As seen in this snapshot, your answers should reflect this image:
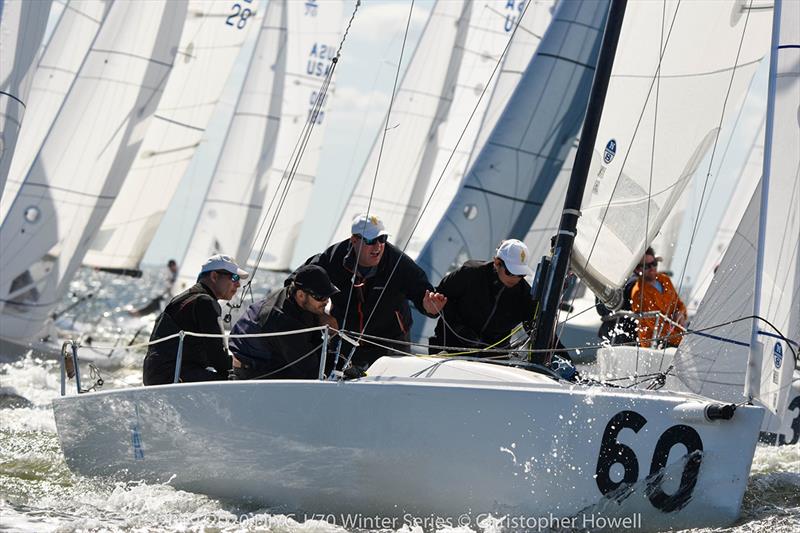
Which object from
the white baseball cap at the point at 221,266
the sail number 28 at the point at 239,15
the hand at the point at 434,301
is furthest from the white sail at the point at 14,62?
the sail number 28 at the point at 239,15

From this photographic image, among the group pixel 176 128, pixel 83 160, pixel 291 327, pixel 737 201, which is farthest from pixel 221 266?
pixel 737 201

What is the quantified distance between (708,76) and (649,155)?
1.83 ft

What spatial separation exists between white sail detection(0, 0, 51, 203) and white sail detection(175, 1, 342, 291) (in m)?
11.6

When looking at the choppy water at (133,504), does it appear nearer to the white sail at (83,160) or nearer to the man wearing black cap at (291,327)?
the man wearing black cap at (291,327)

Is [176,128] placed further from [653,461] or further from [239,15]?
[653,461]

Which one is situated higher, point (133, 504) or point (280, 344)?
point (280, 344)

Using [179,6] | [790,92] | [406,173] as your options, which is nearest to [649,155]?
[790,92]

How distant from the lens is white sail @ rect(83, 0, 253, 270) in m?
17.4

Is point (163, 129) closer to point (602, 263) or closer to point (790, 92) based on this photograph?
point (602, 263)

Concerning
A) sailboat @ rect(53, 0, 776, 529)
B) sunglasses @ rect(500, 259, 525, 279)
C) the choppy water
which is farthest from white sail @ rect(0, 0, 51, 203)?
sailboat @ rect(53, 0, 776, 529)

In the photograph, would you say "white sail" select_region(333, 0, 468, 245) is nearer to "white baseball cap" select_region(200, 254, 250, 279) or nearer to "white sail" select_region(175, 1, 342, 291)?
"white sail" select_region(175, 1, 342, 291)

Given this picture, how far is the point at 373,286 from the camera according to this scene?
20.6 ft

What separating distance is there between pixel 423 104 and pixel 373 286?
15.1 m

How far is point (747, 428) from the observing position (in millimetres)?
4762
